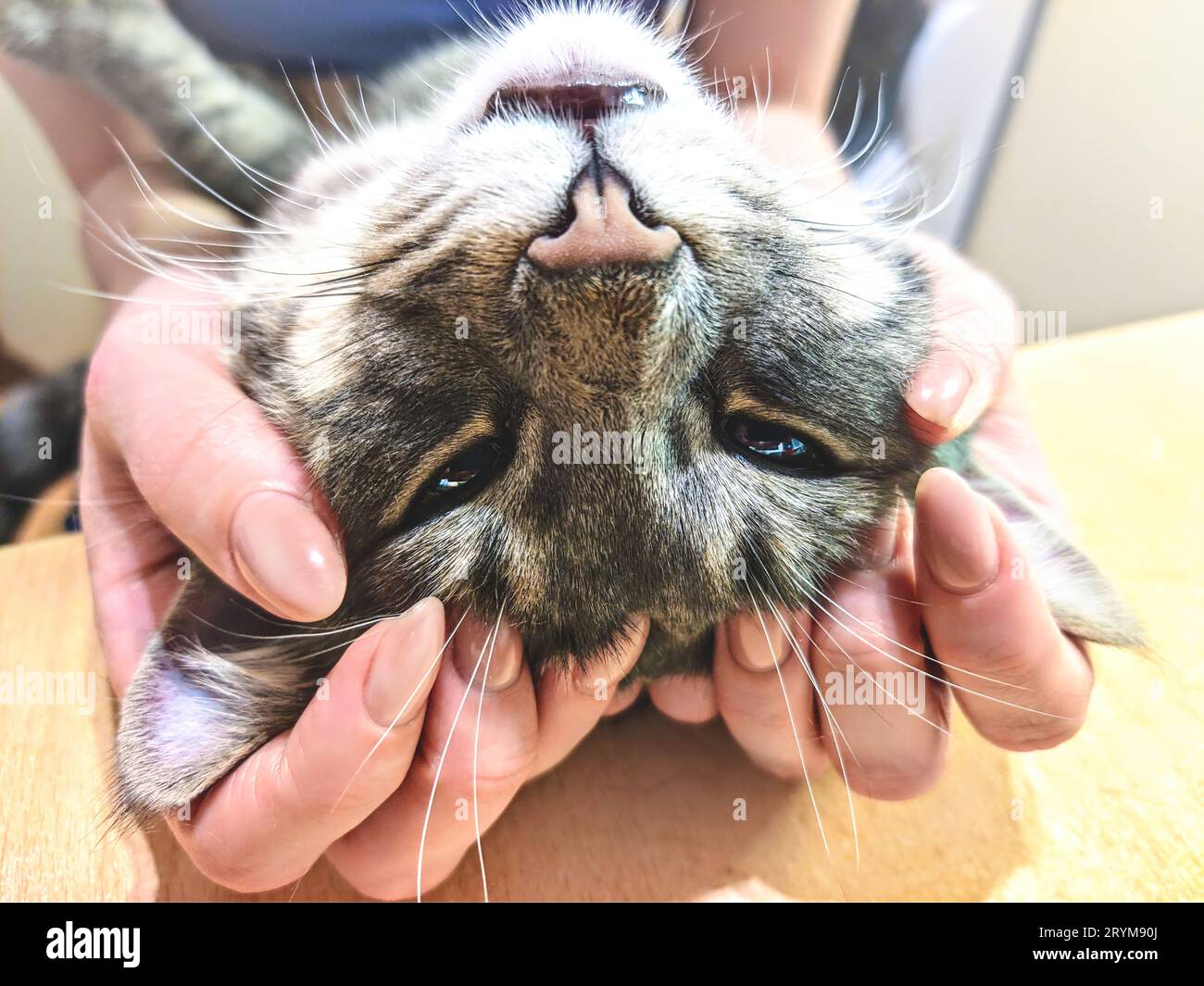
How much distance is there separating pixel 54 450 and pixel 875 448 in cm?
163

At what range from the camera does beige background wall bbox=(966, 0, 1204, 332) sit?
1.33 meters

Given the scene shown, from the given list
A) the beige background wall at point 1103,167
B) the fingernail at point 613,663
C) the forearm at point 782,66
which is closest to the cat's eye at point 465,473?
the fingernail at point 613,663

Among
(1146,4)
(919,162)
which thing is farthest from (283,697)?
(1146,4)

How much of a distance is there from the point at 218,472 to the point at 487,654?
384 mm

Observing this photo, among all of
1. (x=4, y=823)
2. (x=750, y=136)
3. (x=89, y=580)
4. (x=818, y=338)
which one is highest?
(x=750, y=136)

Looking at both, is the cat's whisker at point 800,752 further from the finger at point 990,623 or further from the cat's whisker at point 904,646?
the finger at point 990,623

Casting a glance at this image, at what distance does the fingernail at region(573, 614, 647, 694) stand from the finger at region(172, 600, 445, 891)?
17cm

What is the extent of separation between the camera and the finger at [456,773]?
100 centimetres

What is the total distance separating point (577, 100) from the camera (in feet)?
3.22

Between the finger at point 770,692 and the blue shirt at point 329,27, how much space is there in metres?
1.01

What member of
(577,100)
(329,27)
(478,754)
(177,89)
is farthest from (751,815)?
(177,89)

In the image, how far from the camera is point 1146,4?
131cm

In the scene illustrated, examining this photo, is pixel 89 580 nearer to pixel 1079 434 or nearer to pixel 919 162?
pixel 919 162

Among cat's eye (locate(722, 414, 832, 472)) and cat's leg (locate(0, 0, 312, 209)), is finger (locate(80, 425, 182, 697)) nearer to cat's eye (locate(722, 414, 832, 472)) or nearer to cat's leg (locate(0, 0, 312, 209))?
cat's leg (locate(0, 0, 312, 209))
